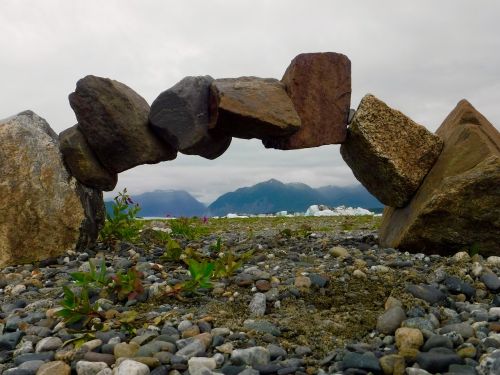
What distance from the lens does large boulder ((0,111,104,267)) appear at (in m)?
7.59

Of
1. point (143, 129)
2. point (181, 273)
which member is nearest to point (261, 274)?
point (181, 273)

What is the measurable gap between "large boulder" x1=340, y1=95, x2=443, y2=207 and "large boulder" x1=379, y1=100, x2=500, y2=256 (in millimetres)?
182

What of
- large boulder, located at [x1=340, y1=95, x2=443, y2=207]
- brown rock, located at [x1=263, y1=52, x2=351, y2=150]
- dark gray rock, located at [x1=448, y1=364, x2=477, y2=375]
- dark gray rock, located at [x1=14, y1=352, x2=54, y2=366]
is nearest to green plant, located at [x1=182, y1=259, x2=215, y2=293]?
dark gray rock, located at [x1=14, y1=352, x2=54, y2=366]

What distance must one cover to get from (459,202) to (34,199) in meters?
6.15

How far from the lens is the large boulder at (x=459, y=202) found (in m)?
6.66

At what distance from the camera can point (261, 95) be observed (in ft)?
24.3

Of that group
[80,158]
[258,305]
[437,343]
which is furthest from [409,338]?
[80,158]

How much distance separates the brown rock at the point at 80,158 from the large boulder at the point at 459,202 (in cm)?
483

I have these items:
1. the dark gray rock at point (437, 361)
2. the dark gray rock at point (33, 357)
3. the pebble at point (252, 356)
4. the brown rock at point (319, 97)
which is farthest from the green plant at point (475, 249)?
the dark gray rock at point (33, 357)

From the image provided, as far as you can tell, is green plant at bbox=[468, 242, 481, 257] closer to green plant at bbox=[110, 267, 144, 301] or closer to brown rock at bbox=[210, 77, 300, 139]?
brown rock at bbox=[210, 77, 300, 139]

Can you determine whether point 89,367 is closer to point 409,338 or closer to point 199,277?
point 199,277

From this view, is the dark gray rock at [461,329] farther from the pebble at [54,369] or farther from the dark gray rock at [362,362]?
the pebble at [54,369]

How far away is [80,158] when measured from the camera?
7.91 meters

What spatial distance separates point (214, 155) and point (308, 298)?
11.8 ft
